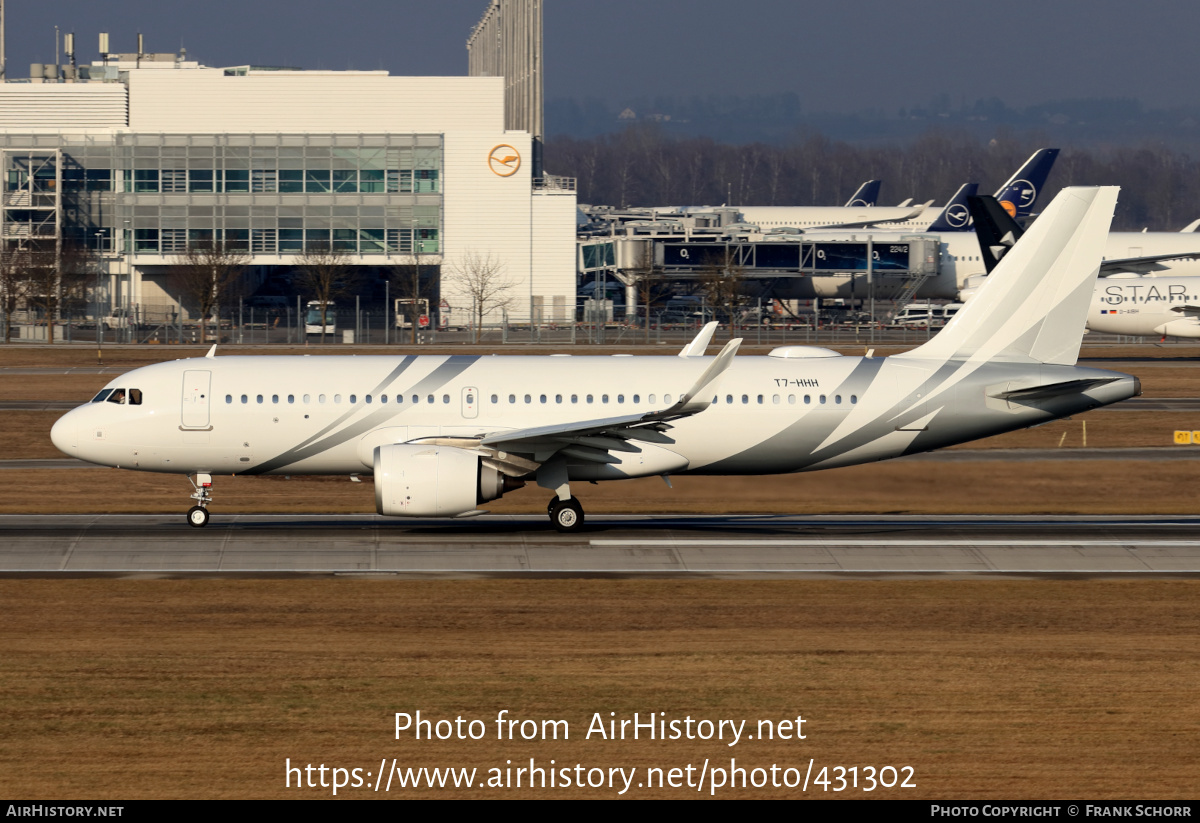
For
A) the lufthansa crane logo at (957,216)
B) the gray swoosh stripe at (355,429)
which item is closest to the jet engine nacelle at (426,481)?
the gray swoosh stripe at (355,429)

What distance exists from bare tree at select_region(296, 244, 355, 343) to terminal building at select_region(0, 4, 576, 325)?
→ 147 cm

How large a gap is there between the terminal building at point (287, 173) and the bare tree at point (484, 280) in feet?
0.66

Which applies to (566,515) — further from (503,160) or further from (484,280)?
(503,160)

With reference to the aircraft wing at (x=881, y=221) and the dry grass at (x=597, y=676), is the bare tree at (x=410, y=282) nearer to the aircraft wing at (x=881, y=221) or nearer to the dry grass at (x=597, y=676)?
the aircraft wing at (x=881, y=221)

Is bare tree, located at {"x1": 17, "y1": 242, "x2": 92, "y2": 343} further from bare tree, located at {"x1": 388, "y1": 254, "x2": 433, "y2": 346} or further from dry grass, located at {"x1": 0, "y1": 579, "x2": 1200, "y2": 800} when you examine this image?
dry grass, located at {"x1": 0, "y1": 579, "x2": 1200, "y2": 800}

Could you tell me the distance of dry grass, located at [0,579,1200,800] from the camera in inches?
642

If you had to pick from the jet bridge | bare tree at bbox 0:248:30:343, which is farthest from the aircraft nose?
the jet bridge

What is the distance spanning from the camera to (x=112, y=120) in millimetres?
124188

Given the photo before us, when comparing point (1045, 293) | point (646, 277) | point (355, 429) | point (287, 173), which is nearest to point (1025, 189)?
point (646, 277)

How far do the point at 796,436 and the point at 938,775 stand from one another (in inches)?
663

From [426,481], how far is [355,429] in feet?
9.79
